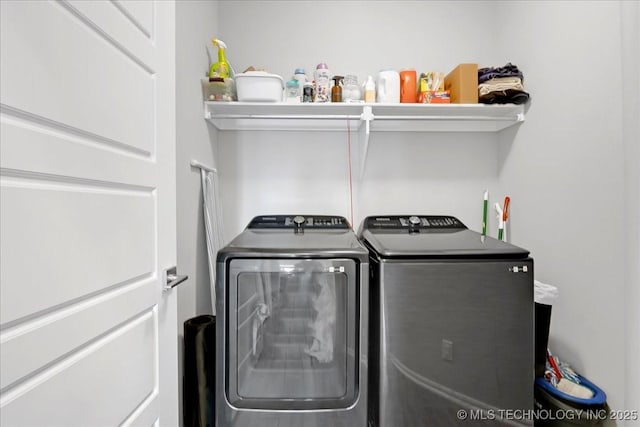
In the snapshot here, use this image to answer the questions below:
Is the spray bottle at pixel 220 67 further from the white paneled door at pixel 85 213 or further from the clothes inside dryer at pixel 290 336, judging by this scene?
the clothes inside dryer at pixel 290 336

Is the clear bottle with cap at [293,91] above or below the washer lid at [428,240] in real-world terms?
above

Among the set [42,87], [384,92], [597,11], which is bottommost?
[42,87]

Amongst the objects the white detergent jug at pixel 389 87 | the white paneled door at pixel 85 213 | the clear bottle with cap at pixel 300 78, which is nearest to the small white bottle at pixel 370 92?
the white detergent jug at pixel 389 87

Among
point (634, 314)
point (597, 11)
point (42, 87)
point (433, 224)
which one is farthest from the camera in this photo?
point (433, 224)

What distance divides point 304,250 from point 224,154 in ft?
3.91

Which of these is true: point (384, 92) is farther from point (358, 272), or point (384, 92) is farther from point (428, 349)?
point (428, 349)

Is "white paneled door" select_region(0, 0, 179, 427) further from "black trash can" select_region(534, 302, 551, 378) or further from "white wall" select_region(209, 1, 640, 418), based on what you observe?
"black trash can" select_region(534, 302, 551, 378)

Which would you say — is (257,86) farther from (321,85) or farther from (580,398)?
(580,398)

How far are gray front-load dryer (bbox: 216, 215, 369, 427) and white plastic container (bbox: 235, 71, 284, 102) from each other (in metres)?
0.95

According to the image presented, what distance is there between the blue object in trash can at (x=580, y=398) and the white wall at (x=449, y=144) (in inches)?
3.7

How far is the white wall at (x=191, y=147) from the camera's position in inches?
58.2

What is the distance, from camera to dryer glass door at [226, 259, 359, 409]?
131cm

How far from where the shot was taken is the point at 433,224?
1833mm

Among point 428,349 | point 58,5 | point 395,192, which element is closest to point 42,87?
point 58,5
